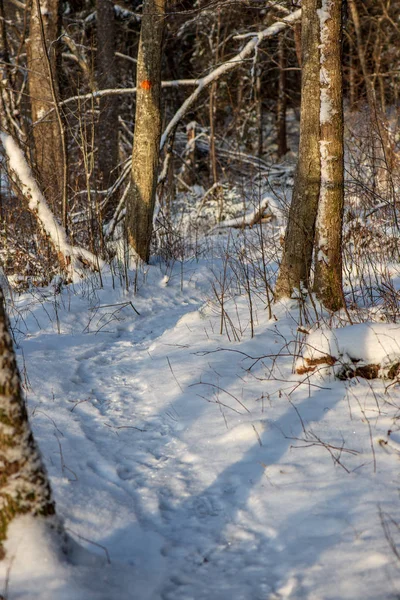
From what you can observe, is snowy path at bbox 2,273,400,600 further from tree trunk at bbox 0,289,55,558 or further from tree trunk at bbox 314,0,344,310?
tree trunk at bbox 314,0,344,310

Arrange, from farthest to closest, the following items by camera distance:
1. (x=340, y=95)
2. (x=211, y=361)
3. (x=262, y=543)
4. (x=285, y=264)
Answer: (x=285, y=264) < (x=340, y=95) < (x=211, y=361) < (x=262, y=543)

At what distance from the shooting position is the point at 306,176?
4852 millimetres

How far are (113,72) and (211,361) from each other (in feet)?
30.7

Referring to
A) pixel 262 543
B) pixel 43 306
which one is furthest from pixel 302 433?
pixel 43 306

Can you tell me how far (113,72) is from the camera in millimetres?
11641

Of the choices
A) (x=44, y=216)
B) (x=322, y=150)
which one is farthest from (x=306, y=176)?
(x=44, y=216)

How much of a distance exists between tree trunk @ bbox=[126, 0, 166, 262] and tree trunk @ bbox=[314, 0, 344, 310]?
3.00 meters

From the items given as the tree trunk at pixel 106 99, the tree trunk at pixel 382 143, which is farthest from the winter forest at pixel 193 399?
the tree trunk at pixel 106 99

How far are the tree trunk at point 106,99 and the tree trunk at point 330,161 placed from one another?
709 centimetres

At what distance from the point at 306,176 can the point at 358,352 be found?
190 cm

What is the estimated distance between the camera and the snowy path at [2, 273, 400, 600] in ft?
6.89

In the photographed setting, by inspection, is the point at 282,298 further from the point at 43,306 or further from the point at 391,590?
the point at 391,590

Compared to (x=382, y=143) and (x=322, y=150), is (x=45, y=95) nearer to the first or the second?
(x=322, y=150)

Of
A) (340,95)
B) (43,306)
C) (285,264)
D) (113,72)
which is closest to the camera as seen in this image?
(340,95)
